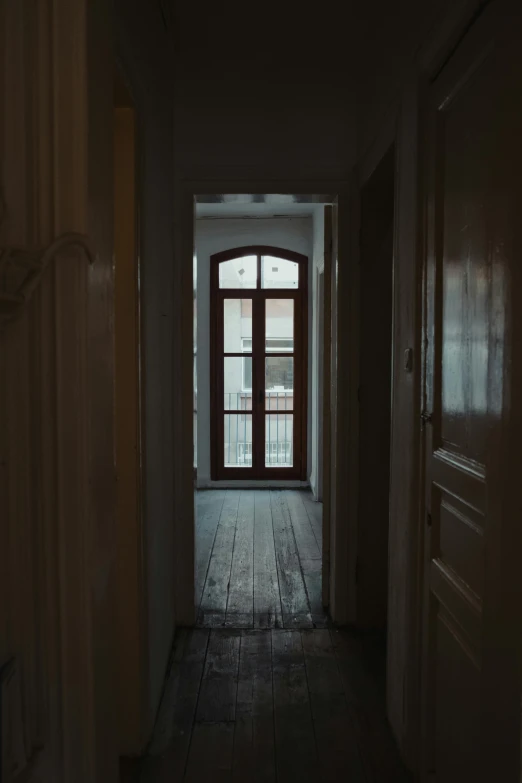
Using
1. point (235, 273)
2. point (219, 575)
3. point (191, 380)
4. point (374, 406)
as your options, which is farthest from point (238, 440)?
point (374, 406)

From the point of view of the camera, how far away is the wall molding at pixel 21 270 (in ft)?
2.38

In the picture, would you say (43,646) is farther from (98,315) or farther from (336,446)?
(336,446)

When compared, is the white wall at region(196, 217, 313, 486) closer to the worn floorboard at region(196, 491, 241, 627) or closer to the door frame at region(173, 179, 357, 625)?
the worn floorboard at region(196, 491, 241, 627)

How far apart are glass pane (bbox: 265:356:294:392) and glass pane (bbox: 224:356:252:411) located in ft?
0.65

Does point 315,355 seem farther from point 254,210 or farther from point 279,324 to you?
point 254,210

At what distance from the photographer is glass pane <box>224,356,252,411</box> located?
20.5 ft

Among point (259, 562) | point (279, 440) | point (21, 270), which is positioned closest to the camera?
point (21, 270)

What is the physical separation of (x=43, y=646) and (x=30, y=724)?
101 mm

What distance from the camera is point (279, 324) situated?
6.25m

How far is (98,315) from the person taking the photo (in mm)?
1031

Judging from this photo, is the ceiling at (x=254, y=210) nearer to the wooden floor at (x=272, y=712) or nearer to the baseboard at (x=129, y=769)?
the wooden floor at (x=272, y=712)

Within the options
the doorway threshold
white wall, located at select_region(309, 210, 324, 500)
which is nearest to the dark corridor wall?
white wall, located at select_region(309, 210, 324, 500)

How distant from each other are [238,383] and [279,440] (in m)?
0.78

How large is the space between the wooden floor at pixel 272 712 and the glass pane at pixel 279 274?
4.12m
